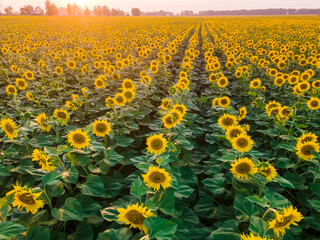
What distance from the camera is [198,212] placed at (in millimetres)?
2363

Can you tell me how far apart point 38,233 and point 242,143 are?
226cm

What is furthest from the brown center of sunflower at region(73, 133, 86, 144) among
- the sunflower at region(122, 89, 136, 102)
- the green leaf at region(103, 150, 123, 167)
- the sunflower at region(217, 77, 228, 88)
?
the sunflower at region(217, 77, 228, 88)

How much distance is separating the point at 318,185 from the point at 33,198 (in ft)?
→ 8.36

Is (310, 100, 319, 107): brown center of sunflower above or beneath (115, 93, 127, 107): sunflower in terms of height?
beneath

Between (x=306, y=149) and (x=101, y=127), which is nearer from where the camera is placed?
(x=306, y=149)

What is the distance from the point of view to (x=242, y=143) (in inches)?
101

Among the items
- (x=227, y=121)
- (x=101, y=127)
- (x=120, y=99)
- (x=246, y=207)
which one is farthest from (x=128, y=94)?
(x=246, y=207)

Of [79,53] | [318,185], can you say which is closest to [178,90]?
[318,185]

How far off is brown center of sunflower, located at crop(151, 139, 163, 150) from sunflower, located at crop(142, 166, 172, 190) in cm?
60

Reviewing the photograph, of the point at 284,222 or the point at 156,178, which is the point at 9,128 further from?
the point at 284,222

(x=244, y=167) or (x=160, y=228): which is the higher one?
(x=160, y=228)

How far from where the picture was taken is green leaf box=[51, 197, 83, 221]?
5.50 ft

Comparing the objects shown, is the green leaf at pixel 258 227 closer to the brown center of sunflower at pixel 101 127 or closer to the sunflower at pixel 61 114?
the brown center of sunflower at pixel 101 127

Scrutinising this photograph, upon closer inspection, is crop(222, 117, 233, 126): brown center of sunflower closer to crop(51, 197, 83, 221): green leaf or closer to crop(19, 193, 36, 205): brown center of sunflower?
Result: crop(51, 197, 83, 221): green leaf
